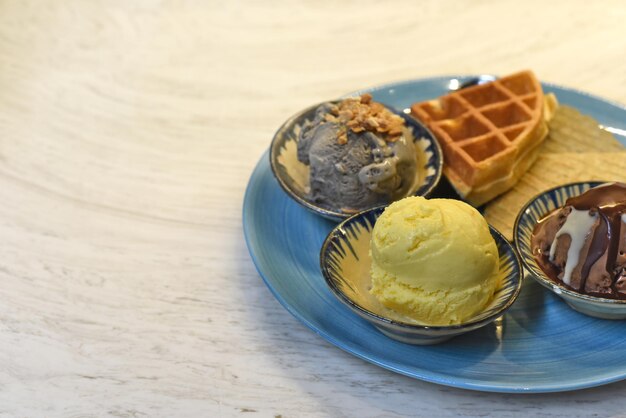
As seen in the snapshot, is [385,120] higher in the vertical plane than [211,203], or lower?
higher

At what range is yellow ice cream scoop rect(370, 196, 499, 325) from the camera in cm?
174

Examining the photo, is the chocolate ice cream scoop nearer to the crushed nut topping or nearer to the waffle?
the waffle

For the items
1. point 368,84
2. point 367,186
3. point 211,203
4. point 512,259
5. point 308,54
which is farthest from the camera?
point 308,54

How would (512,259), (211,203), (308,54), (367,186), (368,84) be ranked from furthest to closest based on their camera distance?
(308,54), (368,84), (211,203), (367,186), (512,259)

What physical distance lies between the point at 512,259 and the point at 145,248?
125cm

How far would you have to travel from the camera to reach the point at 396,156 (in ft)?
7.26

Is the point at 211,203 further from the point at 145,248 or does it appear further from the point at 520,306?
the point at 520,306

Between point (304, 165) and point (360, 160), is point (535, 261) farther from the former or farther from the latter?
point (304, 165)

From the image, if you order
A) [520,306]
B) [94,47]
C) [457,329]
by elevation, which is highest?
[457,329]

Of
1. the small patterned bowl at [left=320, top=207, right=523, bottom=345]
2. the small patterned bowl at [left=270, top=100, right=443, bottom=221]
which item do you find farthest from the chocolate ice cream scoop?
the small patterned bowl at [left=270, top=100, right=443, bottom=221]

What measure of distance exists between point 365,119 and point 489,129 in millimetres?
565

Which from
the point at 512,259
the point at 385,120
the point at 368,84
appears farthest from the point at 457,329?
the point at 368,84

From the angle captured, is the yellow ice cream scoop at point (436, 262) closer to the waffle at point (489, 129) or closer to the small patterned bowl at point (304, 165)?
the small patterned bowl at point (304, 165)

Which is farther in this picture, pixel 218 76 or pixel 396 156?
pixel 218 76
